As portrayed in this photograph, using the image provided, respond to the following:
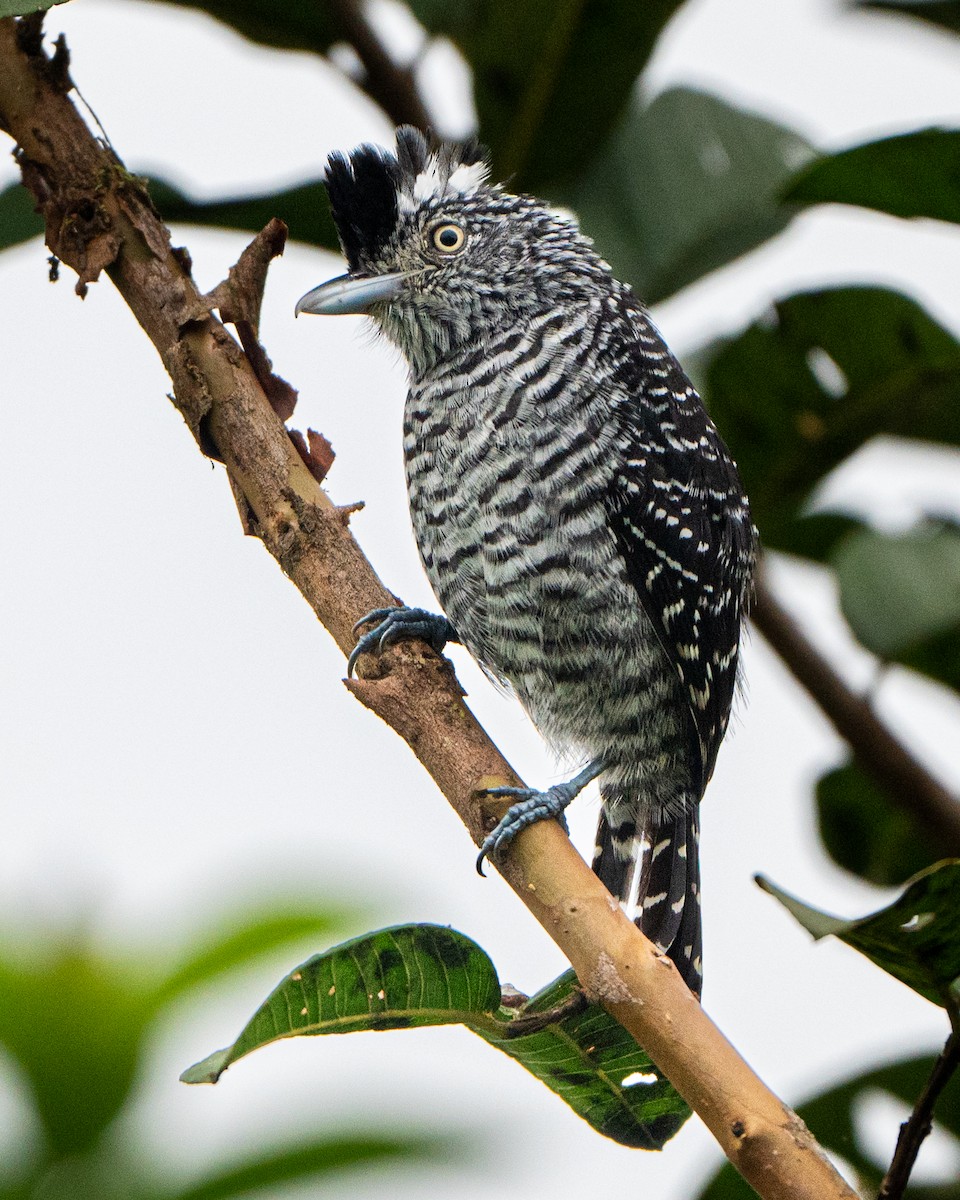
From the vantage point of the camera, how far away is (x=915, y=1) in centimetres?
317

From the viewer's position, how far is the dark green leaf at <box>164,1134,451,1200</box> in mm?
1395

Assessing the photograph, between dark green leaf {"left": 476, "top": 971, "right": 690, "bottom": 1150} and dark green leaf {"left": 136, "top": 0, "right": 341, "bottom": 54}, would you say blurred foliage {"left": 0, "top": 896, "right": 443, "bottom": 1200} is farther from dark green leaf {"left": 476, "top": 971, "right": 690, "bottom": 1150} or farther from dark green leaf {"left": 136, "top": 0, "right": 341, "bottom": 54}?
dark green leaf {"left": 136, "top": 0, "right": 341, "bottom": 54}

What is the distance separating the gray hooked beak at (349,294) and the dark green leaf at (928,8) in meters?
1.21

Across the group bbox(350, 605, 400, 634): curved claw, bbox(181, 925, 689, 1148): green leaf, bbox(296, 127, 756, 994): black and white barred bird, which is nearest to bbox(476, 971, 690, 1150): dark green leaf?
bbox(181, 925, 689, 1148): green leaf

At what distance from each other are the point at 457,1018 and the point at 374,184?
1.79 m

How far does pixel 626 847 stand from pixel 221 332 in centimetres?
160

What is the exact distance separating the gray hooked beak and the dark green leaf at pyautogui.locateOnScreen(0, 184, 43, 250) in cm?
55

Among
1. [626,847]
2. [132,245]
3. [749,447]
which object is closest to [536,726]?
[626,847]

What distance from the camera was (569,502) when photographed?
9.09 ft

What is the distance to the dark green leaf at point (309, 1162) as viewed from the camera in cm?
139

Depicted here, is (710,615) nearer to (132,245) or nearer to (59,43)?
(132,245)

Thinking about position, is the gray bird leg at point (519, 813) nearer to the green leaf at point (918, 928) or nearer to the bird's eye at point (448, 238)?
the green leaf at point (918, 928)

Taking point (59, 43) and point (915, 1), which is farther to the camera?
point (915, 1)

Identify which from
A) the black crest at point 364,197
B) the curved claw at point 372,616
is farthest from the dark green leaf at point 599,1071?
the black crest at point 364,197
